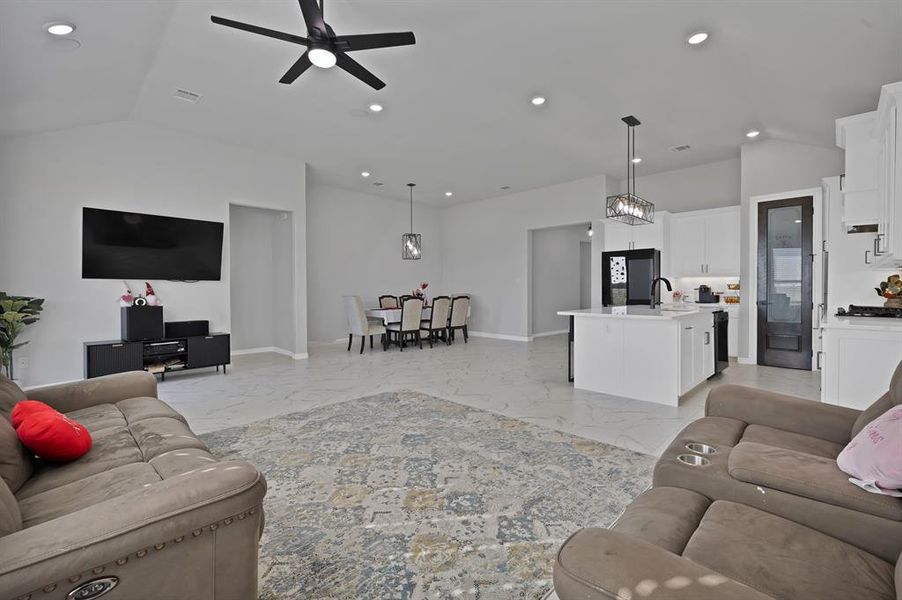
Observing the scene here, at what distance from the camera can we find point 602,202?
7645 mm

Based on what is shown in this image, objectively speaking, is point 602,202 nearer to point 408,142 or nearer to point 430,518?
point 408,142

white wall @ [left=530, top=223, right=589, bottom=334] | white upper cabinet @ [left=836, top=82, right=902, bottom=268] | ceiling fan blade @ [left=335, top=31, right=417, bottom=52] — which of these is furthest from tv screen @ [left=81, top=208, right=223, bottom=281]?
white upper cabinet @ [left=836, top=82, right=902, bottom=268]

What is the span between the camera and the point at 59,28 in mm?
3035

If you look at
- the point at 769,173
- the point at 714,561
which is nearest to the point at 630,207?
the point at 769,173

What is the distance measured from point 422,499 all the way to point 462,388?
8.17ft

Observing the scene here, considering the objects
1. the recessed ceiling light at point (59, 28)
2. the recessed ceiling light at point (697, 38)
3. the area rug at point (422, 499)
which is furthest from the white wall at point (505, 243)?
the recessed ceiling light at point (59, 28)

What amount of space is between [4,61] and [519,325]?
7928mm

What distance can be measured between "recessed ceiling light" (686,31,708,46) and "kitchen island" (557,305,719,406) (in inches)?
89.1

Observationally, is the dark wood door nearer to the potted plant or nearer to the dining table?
the dining table

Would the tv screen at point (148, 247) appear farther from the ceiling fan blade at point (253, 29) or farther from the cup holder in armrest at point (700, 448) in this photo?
the cup holder in armrest at point (700, 448)

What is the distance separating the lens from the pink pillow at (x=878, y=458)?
117 cm

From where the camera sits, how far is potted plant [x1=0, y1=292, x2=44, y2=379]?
409cm

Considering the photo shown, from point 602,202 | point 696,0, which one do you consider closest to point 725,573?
point 696,0

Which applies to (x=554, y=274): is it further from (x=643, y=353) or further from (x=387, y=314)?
(x=643, y=353)
